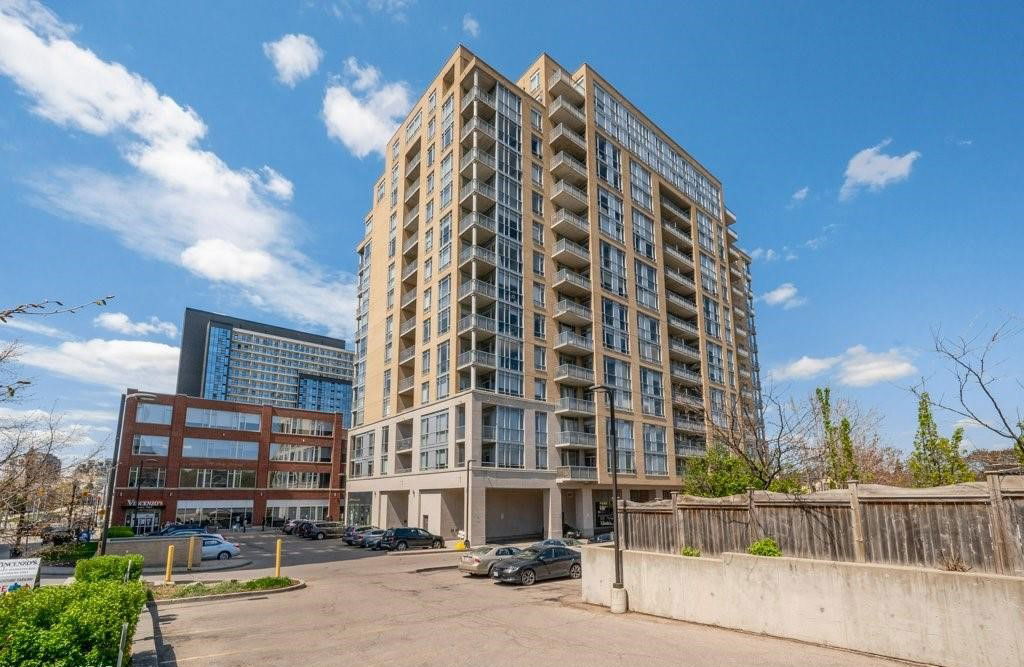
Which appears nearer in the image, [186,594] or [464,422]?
[186,594]

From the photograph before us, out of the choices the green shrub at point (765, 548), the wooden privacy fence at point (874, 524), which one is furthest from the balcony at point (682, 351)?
the green shrub at point (765, 548)

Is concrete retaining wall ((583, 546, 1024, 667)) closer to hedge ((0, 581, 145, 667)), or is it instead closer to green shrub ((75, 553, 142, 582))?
hedge ((0, 581, 145, 667))

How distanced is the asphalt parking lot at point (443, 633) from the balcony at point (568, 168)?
133ft

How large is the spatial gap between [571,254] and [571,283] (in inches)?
110

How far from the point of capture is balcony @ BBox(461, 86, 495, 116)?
48938 mm

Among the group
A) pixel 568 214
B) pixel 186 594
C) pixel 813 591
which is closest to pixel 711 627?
pixel 813 591

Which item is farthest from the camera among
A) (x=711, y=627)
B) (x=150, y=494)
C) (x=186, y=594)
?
(x=150, y=494)

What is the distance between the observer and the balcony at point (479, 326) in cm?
4425

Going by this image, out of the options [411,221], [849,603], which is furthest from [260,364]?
[849,603]

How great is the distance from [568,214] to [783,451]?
3526cm

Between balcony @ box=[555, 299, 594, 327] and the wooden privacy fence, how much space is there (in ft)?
112

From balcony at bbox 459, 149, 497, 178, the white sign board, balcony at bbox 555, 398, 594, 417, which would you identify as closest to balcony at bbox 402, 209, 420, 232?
balcony at bbox 459, 149, 497, 178

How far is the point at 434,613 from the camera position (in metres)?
16.7

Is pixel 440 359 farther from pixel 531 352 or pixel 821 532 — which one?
pixel 821 532
